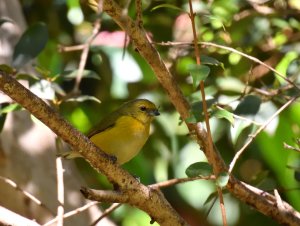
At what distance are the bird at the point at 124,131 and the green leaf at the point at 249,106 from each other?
28.3 inches

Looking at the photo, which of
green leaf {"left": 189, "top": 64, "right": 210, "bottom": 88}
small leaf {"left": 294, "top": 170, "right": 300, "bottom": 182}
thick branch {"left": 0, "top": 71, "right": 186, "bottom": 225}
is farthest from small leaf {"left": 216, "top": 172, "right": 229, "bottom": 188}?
small leaf {"left": 294, "top": 170, "right": 300, "bottom": 182}

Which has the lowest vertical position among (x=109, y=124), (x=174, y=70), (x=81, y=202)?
(x=81, y=202)

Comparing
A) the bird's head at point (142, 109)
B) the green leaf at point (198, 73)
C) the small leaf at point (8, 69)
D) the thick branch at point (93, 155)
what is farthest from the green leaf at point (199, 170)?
the bird's head at point (142, 109)

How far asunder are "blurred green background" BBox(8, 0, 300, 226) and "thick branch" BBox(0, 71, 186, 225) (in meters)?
1.25

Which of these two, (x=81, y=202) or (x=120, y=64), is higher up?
(x=120, y=64)

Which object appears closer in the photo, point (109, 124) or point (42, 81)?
point (42, 81)

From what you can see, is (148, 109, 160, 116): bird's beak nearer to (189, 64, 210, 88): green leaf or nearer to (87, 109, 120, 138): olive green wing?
(87, 109, 120, 138): olive green wing

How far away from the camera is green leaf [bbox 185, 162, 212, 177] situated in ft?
7.75

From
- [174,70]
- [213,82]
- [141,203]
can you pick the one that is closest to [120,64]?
[174,70]

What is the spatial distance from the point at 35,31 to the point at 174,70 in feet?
2.98

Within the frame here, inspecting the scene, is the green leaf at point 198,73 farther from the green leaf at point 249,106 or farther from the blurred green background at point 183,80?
the blurred green background at point 183,80

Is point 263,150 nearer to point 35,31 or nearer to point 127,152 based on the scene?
point 127,152

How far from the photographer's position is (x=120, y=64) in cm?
Result: 401

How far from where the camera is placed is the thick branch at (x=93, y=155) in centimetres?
194
